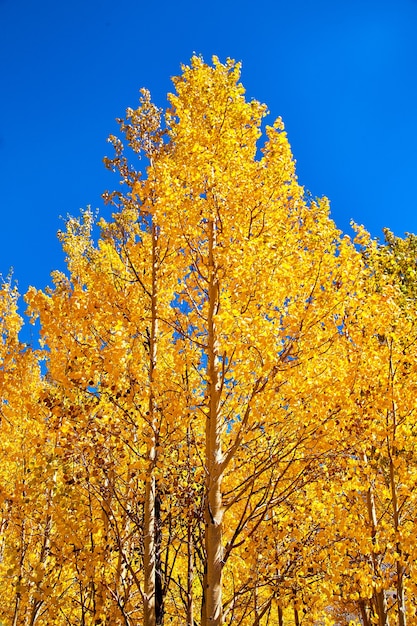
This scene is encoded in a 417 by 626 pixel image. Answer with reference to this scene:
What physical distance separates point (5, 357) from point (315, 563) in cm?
389

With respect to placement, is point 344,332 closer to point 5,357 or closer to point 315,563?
point 315,563

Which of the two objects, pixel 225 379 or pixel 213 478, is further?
pixel 225 379

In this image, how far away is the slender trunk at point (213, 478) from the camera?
3.51 metres

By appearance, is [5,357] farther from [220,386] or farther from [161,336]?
[220,386]

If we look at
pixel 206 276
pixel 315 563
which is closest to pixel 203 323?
pixel 206 276

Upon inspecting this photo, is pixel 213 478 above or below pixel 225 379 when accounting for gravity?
below

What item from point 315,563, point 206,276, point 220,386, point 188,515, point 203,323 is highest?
point 206,276

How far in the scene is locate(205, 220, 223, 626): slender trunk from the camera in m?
3.51

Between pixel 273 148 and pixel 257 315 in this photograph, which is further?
pixel 273 148

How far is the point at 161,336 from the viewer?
5430 millimetres

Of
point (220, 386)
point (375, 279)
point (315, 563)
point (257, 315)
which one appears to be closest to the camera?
point (257, 315)

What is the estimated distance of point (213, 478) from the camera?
3.79 meters

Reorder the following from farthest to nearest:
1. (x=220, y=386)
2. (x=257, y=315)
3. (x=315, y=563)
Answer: (x=220, y=386) → (x=315, y=563) → (x=257, y=315)

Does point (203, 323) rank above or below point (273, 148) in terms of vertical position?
below
